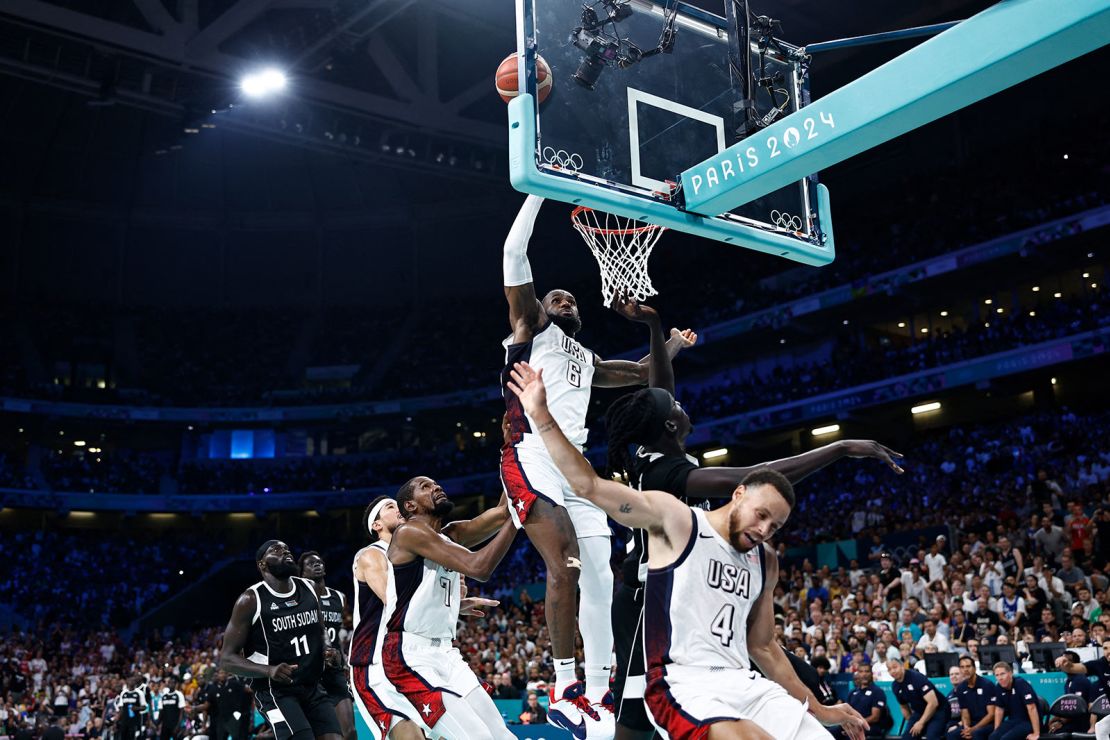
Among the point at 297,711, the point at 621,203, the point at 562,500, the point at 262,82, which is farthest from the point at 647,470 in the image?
the point at 262,82

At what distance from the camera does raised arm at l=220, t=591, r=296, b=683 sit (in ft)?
26.3

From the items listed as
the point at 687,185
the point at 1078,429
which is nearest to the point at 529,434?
the point at 687,185

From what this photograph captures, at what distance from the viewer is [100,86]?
2439 centimetres

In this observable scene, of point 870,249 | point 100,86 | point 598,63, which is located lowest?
point 598,63

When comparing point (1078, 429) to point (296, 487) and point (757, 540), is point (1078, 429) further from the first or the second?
point (296, 487)

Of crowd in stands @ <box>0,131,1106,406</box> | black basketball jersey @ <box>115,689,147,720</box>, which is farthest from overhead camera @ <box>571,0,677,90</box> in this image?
crowd in stands @ <box>0,131,1106,406</box>

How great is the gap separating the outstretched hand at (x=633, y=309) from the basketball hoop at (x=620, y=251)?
1.86ft

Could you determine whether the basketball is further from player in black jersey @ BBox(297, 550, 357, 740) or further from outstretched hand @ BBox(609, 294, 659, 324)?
player in black jersey @ BBox(297, 550, 357, 740)

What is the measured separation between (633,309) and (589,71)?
4.82ft

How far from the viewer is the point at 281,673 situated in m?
7.99

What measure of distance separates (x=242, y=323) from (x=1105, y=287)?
3004 cm

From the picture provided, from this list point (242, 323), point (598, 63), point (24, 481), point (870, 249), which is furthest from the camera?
point (242, 323)

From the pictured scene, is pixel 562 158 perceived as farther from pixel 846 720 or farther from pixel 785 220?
pixel 846 720

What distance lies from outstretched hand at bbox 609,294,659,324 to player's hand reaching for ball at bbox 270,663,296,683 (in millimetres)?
3742
